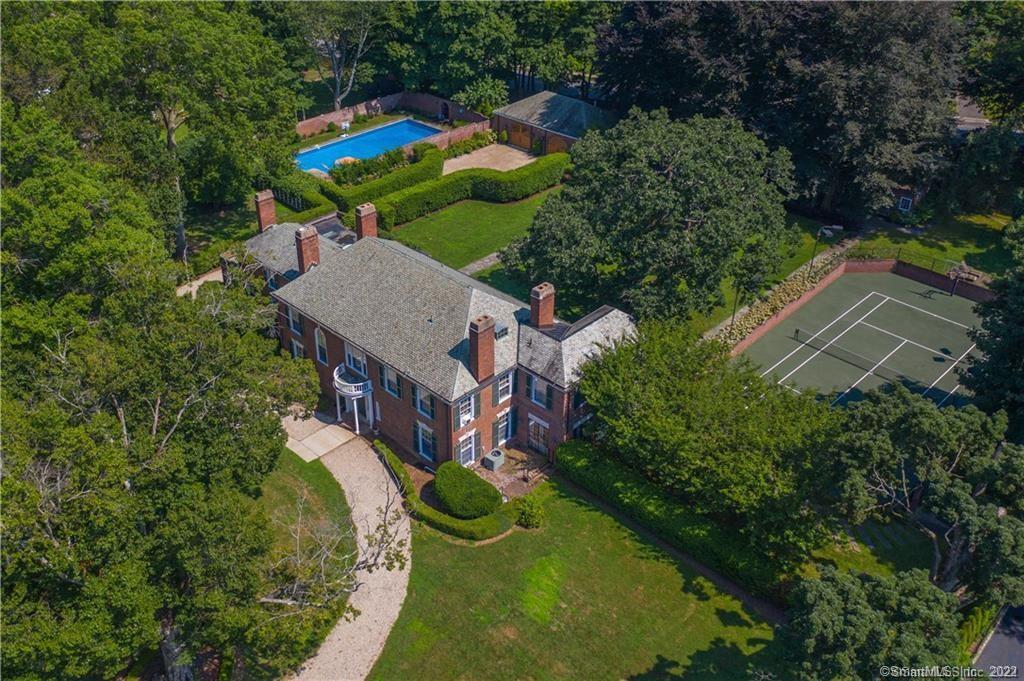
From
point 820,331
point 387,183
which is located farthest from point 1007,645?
point 387,183

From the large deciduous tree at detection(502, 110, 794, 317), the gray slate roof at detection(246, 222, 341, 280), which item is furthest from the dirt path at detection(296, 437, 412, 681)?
the large deciduous tree at detection(502, 110, 794, 317)

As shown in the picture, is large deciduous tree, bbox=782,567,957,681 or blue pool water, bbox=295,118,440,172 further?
blue pool water, bbox=295,118,440,172

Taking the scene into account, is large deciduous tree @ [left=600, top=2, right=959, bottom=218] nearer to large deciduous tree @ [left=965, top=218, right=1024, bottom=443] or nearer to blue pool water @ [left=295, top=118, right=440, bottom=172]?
large deciduous tree @ [left=965, top=218, right=1024, bottom=443]

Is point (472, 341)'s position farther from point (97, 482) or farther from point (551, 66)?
point (551, 66)

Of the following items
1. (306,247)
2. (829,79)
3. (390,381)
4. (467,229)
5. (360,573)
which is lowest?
(360,573)

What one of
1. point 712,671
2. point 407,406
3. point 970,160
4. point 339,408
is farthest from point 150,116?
point 970,160

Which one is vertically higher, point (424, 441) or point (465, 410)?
point (465, 410)

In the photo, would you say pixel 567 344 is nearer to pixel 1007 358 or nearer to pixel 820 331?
pixel 820 331
